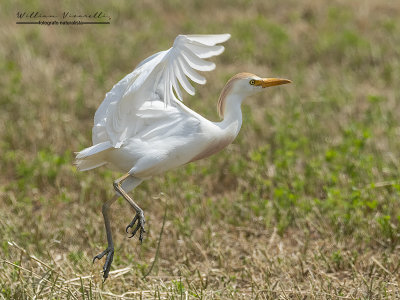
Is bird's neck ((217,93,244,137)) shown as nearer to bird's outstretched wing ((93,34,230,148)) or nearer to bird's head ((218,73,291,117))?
bird's head ((218,73,291,117))

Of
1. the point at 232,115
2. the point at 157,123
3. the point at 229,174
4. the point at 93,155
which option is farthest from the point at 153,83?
the point at 229,174

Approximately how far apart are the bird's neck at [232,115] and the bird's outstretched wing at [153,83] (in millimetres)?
293

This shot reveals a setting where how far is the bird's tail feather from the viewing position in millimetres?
4027

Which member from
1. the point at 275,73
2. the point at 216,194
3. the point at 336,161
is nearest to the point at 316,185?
the point at 336,161

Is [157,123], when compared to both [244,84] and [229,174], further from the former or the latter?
[229,174]

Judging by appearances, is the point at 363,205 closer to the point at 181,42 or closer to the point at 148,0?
the point at 181,42

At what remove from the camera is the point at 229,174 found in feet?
20.2

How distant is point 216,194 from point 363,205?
1434 mm

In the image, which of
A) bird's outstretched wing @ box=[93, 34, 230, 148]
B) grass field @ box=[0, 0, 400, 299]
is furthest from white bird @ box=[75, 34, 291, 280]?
grass field @ box=[0, 0, 400, 299]

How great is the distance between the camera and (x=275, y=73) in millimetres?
8586

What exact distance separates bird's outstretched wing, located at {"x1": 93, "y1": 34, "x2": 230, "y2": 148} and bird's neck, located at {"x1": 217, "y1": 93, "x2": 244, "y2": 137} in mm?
293

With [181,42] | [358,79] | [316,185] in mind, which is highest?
[181,42]

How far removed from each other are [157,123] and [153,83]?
26 cm

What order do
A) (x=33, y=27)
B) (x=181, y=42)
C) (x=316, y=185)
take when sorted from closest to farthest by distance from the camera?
(x=181, y=42), (x=316, y=185), (x=33, y=27)
